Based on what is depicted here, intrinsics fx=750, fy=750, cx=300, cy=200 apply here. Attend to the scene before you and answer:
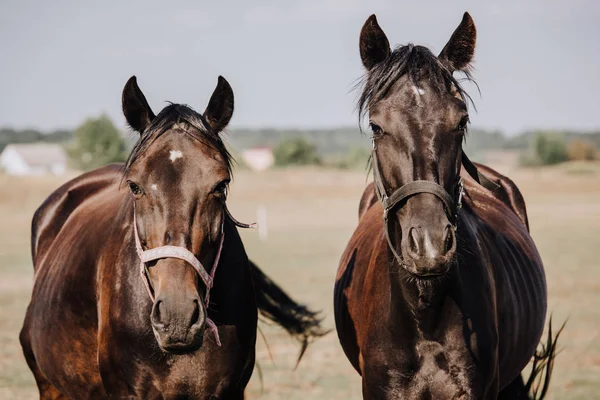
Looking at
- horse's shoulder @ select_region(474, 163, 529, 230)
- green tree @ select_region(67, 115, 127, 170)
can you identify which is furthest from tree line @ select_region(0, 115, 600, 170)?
horse's shoulder @ select_region(474, 163, 529, 230)

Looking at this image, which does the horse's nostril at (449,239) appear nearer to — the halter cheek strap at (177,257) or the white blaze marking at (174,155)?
the halter cheek strap at (177,257)

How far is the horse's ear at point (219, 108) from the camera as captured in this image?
4.02 meters

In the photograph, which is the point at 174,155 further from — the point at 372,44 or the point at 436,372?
the point at 436,372

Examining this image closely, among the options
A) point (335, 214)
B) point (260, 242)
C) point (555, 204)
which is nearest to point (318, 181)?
point (335, 214)

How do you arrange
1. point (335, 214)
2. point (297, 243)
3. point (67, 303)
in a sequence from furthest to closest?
1. point (335, 214)
2. point (297, 243)
3. point (67, 303)

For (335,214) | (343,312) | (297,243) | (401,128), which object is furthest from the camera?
(335,214)

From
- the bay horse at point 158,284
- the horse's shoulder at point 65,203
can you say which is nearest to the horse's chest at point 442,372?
the bay horse at point 158,284

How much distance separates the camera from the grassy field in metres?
8.58

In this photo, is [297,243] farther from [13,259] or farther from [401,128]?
[401,128]

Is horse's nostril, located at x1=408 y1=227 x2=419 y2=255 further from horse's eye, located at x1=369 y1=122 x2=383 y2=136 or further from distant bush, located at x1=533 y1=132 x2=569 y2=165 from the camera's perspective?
distant bush, located at x1=533 y1=132 x2=569 y2=165

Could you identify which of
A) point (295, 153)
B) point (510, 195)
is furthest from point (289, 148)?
point (510, 195)

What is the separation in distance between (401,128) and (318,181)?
43546 mm

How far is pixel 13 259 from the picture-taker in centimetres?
2261

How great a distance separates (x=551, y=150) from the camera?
79188 mm
